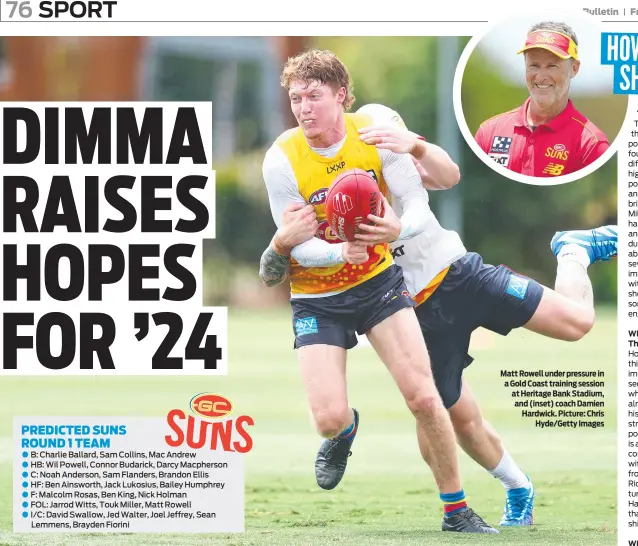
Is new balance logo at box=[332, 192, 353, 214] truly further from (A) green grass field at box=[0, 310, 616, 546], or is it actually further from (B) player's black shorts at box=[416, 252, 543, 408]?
(A) green grass field at box=[0, 310, 616, 546]

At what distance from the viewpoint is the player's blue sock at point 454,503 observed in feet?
22.2

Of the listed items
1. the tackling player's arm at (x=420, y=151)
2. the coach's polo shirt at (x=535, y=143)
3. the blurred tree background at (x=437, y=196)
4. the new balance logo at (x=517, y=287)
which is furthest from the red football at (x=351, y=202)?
the new balance logo at (x=517, y=287)

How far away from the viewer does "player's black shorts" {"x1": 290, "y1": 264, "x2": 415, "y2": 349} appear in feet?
22.0

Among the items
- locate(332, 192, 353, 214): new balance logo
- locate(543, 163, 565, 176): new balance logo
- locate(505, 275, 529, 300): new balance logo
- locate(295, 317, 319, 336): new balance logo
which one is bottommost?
locate(295, 317, 319, 336): new balance logo

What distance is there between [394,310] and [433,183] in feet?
2.40

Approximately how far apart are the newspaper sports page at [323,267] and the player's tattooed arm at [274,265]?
17mm

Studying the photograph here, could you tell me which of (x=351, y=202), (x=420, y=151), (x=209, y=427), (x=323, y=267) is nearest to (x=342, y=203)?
(x=351, y=202)

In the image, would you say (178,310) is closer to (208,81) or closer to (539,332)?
(539,332)

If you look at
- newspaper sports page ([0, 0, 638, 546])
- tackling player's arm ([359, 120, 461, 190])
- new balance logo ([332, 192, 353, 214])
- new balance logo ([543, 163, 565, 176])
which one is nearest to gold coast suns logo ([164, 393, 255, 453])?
newspaper sports page ([0, 0, 638, 546])

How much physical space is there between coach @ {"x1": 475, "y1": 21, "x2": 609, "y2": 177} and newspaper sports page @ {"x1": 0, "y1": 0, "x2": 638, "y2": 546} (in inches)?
0.5

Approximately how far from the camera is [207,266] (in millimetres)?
7445

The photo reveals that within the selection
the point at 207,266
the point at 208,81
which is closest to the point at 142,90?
the point at 208,81

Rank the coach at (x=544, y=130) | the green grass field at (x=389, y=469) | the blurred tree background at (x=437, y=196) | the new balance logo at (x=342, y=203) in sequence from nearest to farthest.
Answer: the new balance logo at (x=342, y=203), the green grass field at (x=389, y=469), the coach at (x=544, y=130), the blurred tree background at (x=437, y=196)

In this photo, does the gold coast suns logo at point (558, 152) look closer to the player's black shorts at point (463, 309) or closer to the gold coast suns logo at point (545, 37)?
the gold coast suns logo at point (545, 37)
